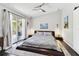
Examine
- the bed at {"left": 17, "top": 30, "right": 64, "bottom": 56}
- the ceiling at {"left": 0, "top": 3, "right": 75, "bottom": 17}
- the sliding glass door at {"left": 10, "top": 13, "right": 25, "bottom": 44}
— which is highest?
the ceiling at {"left": 0, "top": 3, "right": 75, "bottom": 17}

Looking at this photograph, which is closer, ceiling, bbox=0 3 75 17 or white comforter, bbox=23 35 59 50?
ceiling, bbox=0 3 75 17

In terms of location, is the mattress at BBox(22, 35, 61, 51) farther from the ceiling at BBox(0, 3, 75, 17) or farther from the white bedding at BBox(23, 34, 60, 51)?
the ceiling at BBox(0, 3, 75, 17)

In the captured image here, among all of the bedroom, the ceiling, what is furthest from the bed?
the ceiling

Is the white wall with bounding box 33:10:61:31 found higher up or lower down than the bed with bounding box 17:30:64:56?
higher up

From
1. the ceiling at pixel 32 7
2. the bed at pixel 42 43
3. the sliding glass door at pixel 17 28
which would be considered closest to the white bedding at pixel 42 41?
the bed at pixel 42 43

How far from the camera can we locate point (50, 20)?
1.70m

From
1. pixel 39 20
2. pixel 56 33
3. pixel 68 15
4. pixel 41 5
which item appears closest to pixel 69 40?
pixel 56 33

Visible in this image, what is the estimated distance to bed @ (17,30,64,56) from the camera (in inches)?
62.7

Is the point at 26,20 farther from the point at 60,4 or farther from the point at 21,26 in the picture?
the point at 60,4

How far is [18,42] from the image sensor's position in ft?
5.59

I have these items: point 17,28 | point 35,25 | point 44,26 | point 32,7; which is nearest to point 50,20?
point 44,26

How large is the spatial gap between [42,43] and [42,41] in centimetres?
5

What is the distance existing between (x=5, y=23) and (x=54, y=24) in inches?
37.8

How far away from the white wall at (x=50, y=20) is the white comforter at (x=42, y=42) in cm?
17
